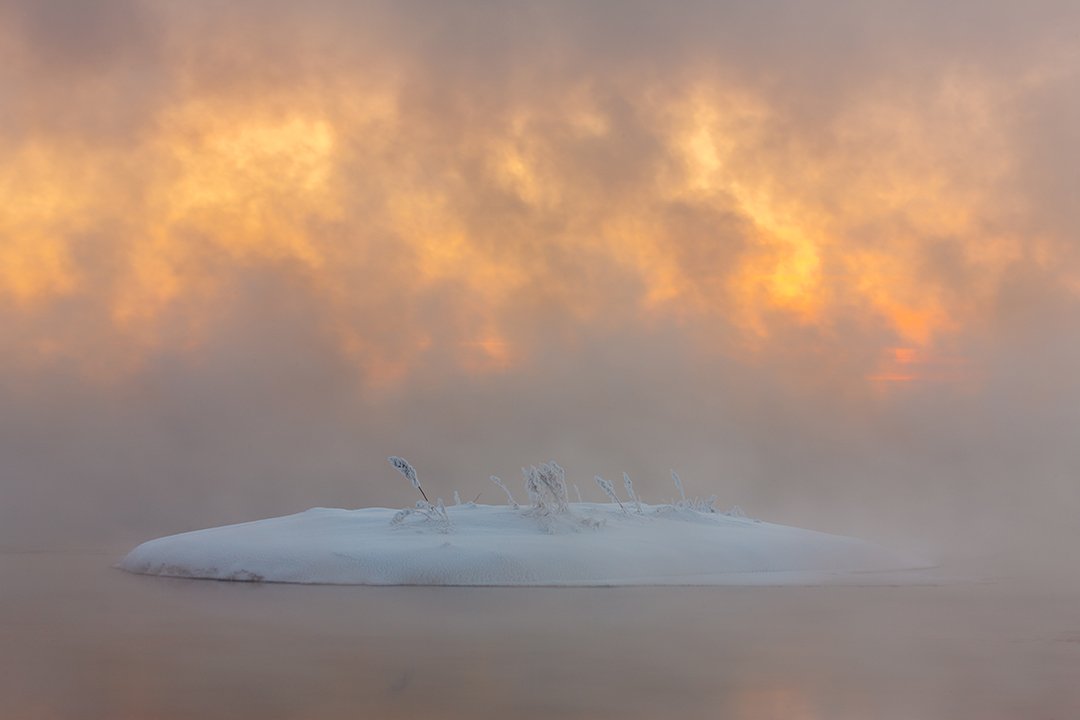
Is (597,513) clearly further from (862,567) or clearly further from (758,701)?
(758,701)

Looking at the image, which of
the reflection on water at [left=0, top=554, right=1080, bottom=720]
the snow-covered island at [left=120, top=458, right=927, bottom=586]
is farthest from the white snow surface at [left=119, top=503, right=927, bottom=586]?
the reflection on water at [left=0, top=554, right=1080, bottom=720]

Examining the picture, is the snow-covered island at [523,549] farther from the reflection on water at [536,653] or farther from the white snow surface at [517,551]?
the reflection on water at [536,653]

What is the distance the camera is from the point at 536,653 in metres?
13.8

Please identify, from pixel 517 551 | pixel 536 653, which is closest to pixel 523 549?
pixel 517 551

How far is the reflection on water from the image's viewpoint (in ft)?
35.8

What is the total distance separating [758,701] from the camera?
11117 millimetres

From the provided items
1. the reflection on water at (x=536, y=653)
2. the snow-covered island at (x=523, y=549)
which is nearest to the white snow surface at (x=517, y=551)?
the snow-covered island at (x=523, y=549)

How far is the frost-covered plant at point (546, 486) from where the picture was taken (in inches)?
987

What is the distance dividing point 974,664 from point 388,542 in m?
12.6

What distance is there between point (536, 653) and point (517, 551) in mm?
8888

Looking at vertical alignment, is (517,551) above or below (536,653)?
above

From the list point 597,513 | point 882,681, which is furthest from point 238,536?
point 882,681

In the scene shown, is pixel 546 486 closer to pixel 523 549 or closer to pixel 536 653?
pixel 523 549

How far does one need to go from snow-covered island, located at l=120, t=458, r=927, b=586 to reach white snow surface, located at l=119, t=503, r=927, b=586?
0.03m
